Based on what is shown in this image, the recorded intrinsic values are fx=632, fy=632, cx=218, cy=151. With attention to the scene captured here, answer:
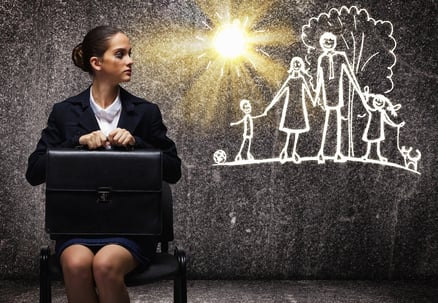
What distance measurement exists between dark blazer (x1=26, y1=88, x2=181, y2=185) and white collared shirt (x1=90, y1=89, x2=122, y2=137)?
28 millimetres

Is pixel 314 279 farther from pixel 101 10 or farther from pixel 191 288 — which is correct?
pixel 101 10

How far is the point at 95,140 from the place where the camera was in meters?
2.56

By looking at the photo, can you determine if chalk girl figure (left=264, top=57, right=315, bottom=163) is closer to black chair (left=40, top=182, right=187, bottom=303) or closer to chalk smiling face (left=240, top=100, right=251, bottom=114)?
chalk smiling face (left=240, top=100, right=251, bottom=114)

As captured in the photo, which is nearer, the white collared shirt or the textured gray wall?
the white collared shirt

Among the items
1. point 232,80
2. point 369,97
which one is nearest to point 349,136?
point 369,97

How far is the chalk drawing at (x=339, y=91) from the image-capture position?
4340 mm

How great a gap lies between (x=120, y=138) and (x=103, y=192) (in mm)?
234

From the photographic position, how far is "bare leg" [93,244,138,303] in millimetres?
2432

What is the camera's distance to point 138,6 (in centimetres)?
424

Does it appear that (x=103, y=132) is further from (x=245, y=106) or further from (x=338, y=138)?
(x=338, y=138)

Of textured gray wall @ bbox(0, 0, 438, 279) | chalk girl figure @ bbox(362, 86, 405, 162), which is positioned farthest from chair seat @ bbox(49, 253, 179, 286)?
chalk girl figure @ bbox(362, 86, 405, 162)

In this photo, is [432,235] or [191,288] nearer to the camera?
[191,288]

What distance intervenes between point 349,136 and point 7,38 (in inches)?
95.0

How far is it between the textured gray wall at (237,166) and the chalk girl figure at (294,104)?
0.18ft
